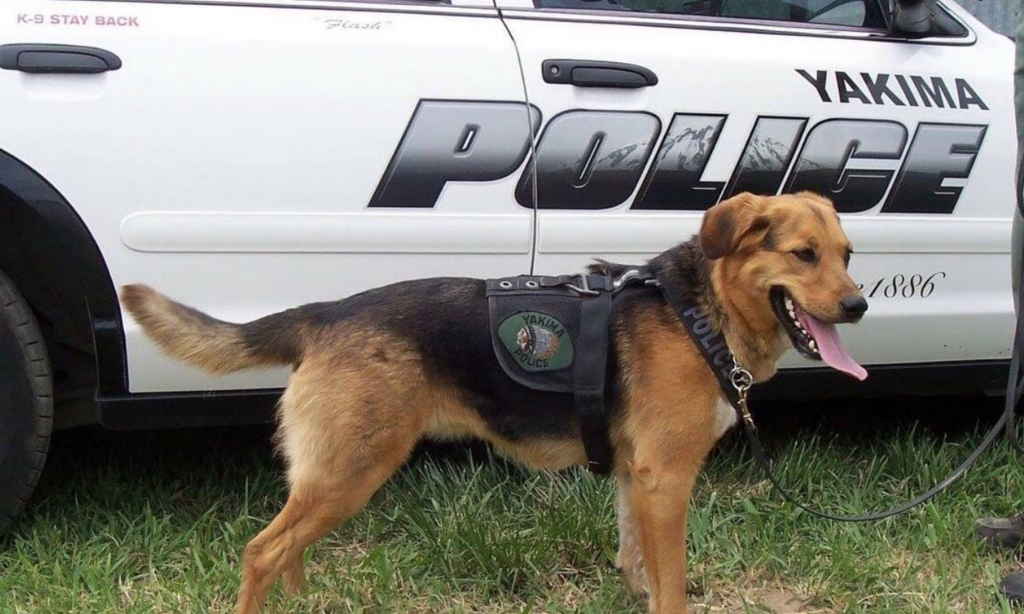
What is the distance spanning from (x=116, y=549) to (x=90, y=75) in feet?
4.58

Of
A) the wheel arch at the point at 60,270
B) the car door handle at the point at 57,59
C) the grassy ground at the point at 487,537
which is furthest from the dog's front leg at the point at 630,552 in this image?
the car door handle at the point at 57,59

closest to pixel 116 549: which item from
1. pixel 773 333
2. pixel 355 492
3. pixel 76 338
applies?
pixel 76 338

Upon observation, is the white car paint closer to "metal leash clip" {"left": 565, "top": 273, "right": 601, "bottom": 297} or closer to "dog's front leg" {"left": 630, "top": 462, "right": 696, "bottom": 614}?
"metal leash clip" {"left": 565, "top": 273, "right": 601, "bottom": 297}

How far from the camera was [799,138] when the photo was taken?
323cm

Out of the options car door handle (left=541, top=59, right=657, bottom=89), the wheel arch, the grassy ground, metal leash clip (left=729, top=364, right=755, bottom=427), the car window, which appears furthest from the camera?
the car window

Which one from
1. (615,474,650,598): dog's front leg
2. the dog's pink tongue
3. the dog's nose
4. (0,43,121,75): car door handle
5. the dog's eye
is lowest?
(615,474,650,598): dog's front leg

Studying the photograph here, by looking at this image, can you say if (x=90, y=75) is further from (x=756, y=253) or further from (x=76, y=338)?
(x=756, y=253)

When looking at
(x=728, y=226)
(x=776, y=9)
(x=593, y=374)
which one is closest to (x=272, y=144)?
(x=593, y=374)

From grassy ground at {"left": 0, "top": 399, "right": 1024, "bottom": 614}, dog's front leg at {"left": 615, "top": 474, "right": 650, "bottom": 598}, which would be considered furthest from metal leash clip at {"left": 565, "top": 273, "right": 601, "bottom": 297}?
grassy ground at {"left": 0, "top": 399, "right": 1024, "bottom": 614}

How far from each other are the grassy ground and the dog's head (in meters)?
0.78

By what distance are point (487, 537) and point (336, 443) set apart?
0.73 metres

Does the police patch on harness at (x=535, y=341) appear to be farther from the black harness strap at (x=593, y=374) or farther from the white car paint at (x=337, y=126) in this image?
the white car paint at (x=337, y=126)

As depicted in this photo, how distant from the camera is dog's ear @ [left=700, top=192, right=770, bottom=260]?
2545 mm

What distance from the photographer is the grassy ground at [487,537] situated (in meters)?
2.87
